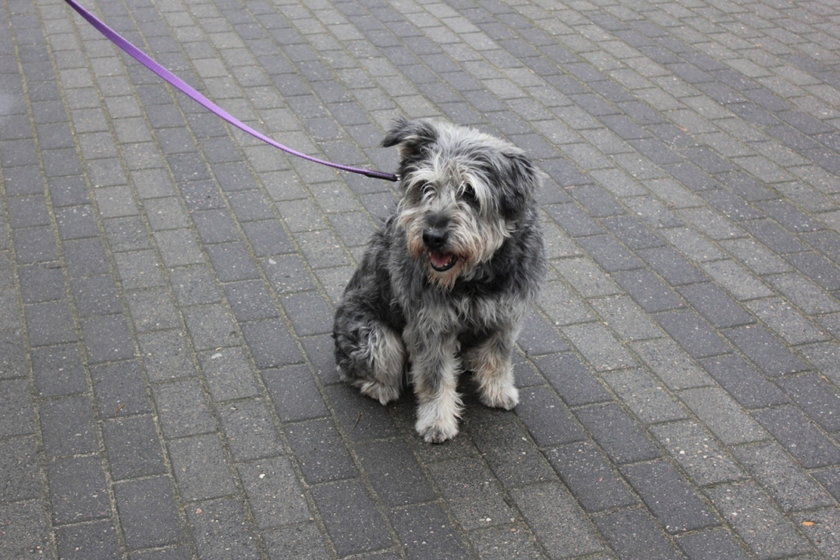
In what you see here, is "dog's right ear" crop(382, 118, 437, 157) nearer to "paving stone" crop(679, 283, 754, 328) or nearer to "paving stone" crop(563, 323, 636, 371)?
"paving stone" crop(563, 323, 636, 371)

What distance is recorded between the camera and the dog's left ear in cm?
386

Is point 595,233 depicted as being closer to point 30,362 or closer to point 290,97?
point 290,97

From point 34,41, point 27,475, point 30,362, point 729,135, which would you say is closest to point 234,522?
point 27,475

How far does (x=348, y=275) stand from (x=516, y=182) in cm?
198

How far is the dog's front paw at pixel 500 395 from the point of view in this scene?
4.64m

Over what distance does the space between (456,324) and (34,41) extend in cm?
587

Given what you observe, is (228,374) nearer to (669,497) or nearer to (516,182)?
(516,182)

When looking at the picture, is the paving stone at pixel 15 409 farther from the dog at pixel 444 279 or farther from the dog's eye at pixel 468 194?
the dog's eye at pixel 468 194

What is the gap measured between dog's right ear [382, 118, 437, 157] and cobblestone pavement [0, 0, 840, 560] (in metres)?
1.38

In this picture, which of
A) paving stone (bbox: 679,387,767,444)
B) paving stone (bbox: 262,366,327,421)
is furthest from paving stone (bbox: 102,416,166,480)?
paving stone (bbox: 679,387,767,444)

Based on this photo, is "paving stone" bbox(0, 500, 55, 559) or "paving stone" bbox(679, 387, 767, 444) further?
"paving stone" bbox(679, 387, 767, 444)

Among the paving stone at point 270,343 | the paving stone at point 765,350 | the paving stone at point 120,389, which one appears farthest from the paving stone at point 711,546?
the paving stone at point 120,389

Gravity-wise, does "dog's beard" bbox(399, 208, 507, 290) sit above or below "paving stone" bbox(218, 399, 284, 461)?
above

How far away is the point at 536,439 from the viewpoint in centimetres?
450
